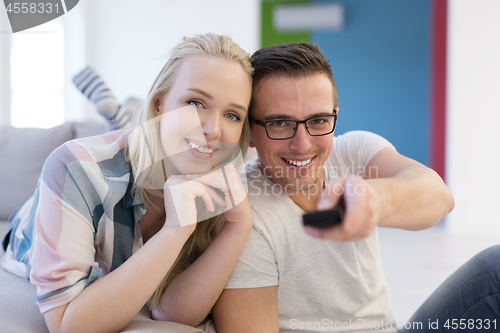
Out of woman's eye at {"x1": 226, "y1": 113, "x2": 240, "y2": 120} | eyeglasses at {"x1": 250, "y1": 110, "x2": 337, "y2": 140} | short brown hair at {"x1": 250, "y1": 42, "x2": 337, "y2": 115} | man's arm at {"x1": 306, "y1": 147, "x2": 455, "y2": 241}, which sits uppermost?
short brown hair at {"x1": 250, "y1": 42, "x2": 337, "y2": 115}

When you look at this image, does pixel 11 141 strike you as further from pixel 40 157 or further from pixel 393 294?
pixel 393 294

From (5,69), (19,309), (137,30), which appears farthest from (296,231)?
(137,30)

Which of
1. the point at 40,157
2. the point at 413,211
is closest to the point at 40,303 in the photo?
the point at 413,211

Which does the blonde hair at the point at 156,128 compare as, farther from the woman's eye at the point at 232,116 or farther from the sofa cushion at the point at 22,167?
the sofa cushion at the point at 22,167

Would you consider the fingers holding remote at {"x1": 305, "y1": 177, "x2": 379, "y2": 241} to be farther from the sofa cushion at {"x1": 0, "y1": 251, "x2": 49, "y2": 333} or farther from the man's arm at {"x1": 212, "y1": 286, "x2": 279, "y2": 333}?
the sofa cushion at {"x1": 0, "y1": 251, "x2": 49, "y2": 333}

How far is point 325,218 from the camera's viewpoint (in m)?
0.52

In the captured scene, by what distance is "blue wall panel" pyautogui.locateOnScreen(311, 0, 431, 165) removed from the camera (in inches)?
158

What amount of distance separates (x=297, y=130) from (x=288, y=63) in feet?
0.61

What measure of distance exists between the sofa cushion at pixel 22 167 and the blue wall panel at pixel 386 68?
2.99m

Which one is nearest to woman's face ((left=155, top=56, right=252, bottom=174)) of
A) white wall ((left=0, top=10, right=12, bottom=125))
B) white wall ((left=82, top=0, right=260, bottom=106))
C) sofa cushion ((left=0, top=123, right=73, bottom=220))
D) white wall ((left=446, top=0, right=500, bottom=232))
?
sofa cushion ((left=0, top=123, right=73, bottom=220))

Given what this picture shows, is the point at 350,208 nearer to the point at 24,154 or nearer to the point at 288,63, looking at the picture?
the point at 288,63

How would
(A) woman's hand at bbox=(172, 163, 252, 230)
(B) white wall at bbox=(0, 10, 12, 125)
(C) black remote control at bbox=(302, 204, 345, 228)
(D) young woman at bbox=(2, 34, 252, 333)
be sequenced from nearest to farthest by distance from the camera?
(C) black remote control at bbox=(302, 204, 345, 228)
(D) young woman at bbox=(2, 34, 252, 333)
(A) woman's hand at bbox=(172, 163, 252, 230)
(B) white wall at bbox=(0, 10, 12, 125)

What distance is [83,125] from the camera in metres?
1.83

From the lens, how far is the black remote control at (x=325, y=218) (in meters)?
0.52
